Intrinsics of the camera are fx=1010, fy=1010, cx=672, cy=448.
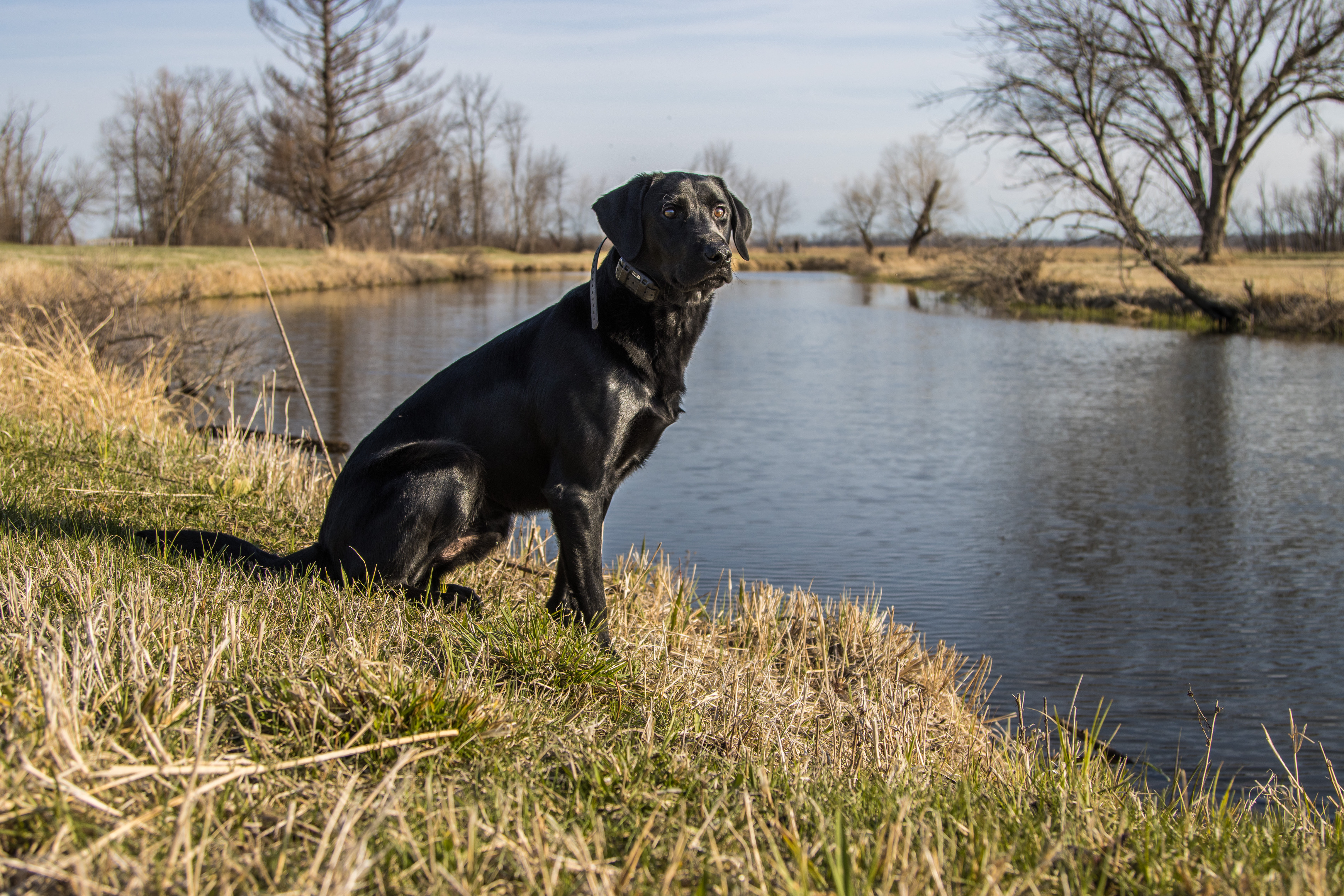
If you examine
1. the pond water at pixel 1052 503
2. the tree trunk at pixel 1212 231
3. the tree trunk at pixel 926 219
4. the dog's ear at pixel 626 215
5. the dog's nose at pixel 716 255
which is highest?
the tree trunk at pixel 926 219

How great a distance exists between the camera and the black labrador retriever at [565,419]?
144 inches

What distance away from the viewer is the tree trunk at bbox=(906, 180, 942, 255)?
61.9 meters

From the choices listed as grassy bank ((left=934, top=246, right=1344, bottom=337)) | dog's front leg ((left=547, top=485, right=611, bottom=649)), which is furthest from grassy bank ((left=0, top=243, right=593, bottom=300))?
grassy bank ((left=934, top=246, right=1344, bottom=337))

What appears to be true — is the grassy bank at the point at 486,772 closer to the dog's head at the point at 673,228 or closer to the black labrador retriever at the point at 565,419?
the black labrador retriever at the point at 565,419

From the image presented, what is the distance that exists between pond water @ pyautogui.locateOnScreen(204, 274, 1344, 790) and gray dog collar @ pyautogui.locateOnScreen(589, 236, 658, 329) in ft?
8.61

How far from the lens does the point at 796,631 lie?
198 inches

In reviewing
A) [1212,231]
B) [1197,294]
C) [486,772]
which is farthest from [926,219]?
[486,772]

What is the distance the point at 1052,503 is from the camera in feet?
27.9

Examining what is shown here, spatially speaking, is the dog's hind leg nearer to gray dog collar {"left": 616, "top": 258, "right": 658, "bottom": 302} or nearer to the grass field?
gray dog collar {"left": 616, "top": 258, "right": 658, "bottom": 302}

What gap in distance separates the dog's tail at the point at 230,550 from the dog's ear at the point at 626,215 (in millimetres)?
1683

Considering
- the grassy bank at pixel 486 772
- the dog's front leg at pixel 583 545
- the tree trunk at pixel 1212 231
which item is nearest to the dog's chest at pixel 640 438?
the dog's front leg at pixel 583 545

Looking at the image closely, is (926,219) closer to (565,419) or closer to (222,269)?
(222,269)

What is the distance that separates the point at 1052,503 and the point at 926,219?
57192mm

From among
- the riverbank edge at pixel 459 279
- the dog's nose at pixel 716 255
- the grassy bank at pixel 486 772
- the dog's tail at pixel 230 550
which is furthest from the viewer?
the riverbank edge at pixel 459 279
